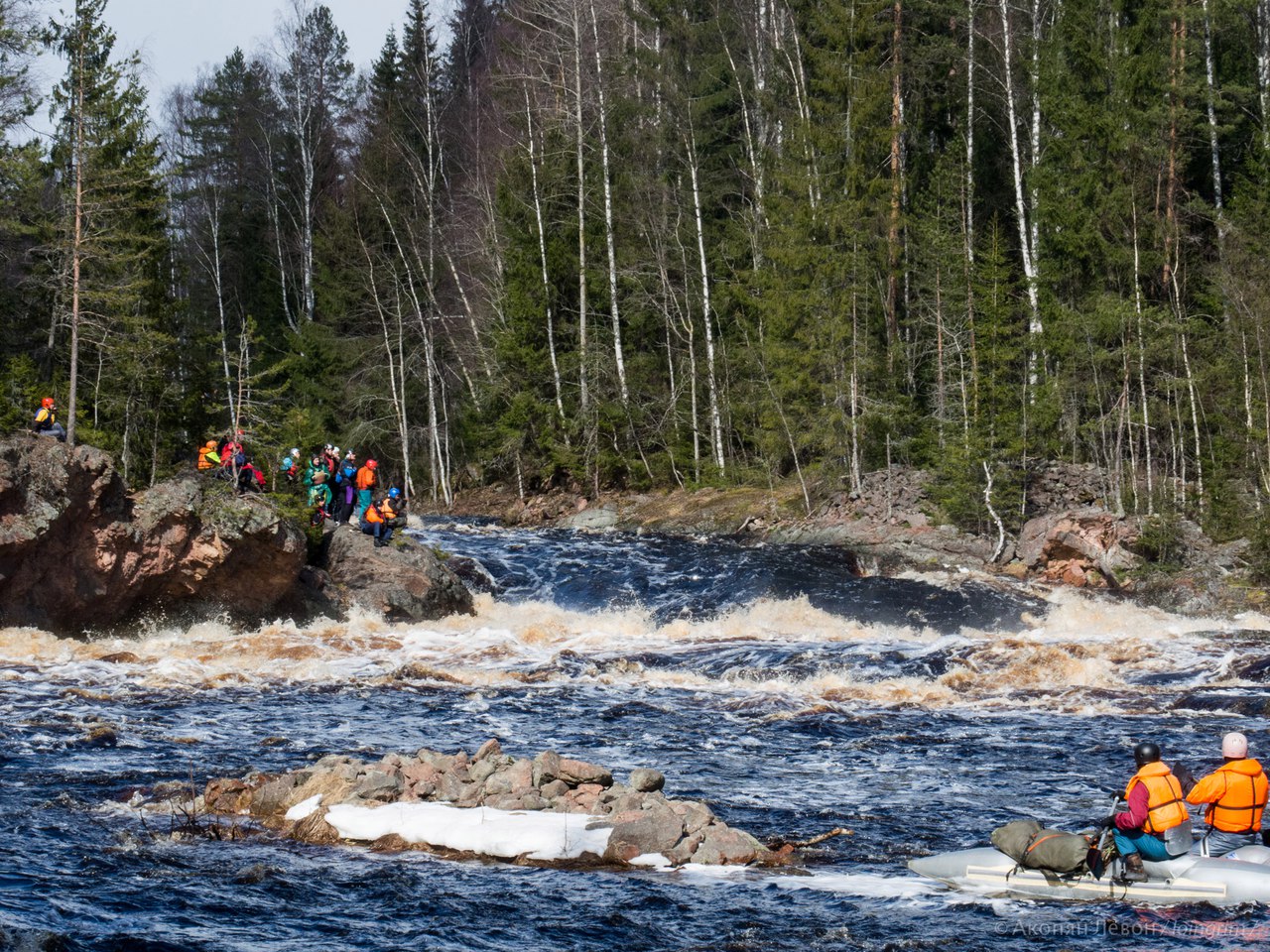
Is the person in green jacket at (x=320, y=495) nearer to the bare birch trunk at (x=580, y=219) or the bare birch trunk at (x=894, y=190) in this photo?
the bare birch trunk at (x=580, y=219)

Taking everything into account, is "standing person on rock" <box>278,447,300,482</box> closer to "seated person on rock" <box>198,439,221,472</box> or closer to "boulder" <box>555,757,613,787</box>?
"seated person on rock" <box>198,439,221,472</box>

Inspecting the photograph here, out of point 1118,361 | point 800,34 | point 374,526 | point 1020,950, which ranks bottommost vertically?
point 1020,950

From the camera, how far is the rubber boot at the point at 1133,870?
349 inches

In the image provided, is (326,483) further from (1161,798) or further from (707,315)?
(1161,798)

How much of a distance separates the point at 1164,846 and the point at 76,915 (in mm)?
7273

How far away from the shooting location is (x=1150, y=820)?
8.92 m

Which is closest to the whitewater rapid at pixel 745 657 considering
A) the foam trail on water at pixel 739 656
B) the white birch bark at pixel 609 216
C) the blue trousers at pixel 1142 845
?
the foam trail on water at pixel 739 656

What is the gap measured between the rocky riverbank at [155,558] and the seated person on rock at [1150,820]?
1438 cm

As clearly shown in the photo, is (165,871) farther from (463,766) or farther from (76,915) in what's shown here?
(463,766)

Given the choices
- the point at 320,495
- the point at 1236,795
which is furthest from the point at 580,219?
the point at 1236,795

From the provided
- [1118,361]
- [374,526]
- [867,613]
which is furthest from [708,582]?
→ [1118,361]

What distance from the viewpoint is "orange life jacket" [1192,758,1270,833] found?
30.1 feet

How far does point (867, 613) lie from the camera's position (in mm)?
21469

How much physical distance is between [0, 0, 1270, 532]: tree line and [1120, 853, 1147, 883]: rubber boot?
15546 mm
